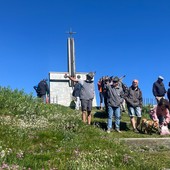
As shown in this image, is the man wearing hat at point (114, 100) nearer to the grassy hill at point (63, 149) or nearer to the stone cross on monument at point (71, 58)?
the grassy hill at point (63, 149)

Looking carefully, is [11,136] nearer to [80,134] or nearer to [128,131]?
[80,134]

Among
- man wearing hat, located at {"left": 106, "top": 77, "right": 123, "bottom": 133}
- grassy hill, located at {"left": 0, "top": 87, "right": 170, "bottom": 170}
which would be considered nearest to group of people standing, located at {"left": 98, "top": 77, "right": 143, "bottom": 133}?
man wearing hat, located at {"left": 106, "top": 77, "right": 123, "bottom": 133}

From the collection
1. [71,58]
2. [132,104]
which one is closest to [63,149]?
[132,104]

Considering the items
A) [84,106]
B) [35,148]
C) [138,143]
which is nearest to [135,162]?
[35,148]

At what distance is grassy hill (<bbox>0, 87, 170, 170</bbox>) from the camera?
695 centimetres

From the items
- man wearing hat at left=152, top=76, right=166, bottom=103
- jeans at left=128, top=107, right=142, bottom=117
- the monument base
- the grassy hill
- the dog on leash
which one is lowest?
the grassy hill

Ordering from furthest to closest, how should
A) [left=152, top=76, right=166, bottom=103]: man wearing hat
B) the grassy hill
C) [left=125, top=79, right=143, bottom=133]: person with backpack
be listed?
[left=152, top=76, right=166, bottom=103]: man wearing hat, [left=125, top=79, right=143, bottom=133]: person with backpack, the grassy hill

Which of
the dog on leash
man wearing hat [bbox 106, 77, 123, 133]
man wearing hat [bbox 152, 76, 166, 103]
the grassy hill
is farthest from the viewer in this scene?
man wearing hat [bbox 152, 76, 166, 103]

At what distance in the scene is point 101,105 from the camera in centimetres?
2580

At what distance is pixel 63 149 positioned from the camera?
8672 millimetres

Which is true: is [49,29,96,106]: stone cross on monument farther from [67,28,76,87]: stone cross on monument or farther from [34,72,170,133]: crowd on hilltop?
[34,72,170,133]: crowd on hilltop

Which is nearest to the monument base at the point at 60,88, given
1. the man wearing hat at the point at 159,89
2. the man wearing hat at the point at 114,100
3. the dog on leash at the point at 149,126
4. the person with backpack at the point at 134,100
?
the man wearing hat at the point at 159,89

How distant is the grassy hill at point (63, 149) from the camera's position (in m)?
6.95

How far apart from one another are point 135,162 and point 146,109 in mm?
19203
